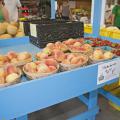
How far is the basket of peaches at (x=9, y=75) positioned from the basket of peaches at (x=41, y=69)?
51 mm

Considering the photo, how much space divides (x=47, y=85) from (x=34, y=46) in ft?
2.65

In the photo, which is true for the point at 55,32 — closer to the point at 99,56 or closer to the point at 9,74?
the point at 99,56

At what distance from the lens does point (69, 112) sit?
2.20 metres

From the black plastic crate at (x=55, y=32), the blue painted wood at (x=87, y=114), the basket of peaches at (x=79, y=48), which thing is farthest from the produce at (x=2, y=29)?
the blue painted wood at (x=87, y=114)

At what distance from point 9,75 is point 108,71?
1.90 ft

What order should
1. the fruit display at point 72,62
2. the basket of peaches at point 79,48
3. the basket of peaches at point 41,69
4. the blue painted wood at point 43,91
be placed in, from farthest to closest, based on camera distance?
the basket of peaches at point 79,48, the fruit display at point 72,62, the basket of peaches at point 41,69, the blue painted wood at point 43,91

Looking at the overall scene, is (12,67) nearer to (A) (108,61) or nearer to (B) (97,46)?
(A) (108,61)

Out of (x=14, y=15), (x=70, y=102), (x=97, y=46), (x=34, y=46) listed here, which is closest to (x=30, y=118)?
(x=70, y=102)

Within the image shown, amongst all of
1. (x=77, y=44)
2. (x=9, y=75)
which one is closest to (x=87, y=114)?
(x=77, y=44)

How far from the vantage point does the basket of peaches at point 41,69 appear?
930 millimetres

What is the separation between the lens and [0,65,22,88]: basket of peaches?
2.82ft

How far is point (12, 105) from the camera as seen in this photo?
32.3 inches

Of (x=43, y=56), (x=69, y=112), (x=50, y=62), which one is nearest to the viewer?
(x=50, y=62)

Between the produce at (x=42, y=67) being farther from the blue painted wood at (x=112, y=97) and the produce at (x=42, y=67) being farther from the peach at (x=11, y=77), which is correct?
the blue painted wood at (x=112, y=97)
